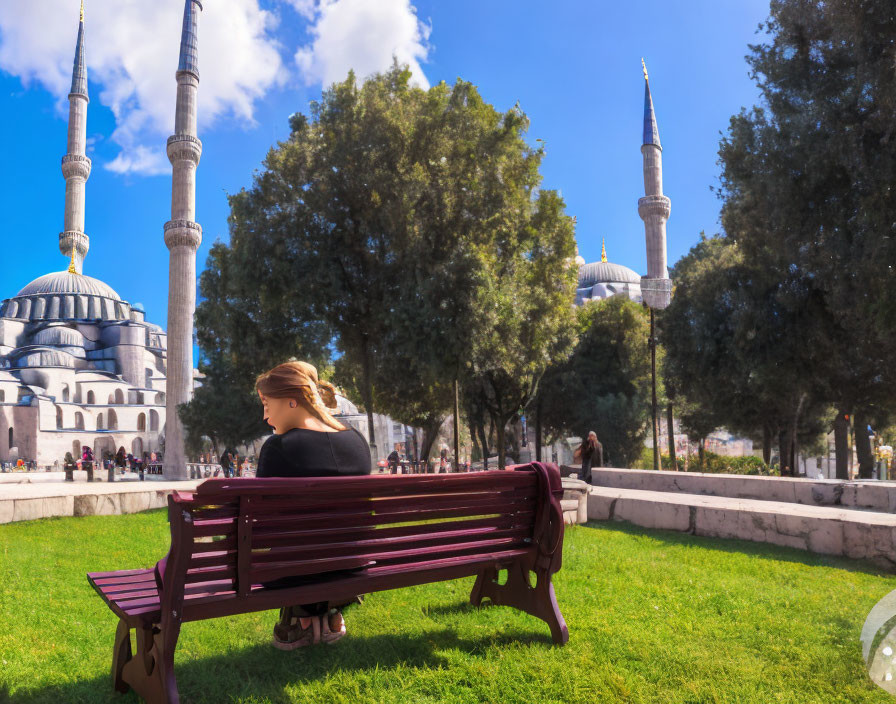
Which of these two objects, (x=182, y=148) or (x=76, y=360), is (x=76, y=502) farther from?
(x=76, y=360)

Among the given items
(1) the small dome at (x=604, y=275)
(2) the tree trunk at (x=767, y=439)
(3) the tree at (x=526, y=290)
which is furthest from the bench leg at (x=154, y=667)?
(1) the small dome at (x=604, y=275)

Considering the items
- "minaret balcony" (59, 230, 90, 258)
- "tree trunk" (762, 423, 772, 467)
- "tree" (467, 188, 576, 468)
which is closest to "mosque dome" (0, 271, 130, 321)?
"minaret balcony" (59, 230, 90, 258)

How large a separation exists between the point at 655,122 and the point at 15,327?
224 ft

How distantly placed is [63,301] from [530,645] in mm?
84245

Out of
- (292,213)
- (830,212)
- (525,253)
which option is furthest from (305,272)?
(830,212)

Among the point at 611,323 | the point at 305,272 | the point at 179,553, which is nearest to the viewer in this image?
the point at 179,553

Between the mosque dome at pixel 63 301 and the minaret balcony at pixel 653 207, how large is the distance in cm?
6252

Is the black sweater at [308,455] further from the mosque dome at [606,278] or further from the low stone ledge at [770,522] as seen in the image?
the mosque dome at [606,278]

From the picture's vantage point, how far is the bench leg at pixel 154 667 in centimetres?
233

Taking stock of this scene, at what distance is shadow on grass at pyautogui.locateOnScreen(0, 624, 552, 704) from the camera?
2.67 metres

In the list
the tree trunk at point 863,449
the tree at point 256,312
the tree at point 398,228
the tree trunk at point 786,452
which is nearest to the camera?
the tree at point 398,228

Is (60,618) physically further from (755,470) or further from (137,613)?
(755,470)

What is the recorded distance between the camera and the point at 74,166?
57.5 metres

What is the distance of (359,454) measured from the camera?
3.20m
